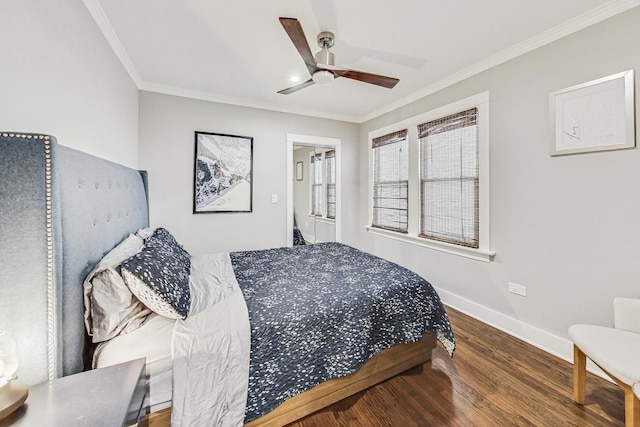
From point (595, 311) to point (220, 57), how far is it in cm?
375

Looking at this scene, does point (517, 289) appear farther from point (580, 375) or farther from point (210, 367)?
point (210, 367)

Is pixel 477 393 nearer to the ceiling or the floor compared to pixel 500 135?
nearer to the floor

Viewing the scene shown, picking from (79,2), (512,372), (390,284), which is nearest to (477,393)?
(512,372)

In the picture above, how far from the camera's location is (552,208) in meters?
2.23

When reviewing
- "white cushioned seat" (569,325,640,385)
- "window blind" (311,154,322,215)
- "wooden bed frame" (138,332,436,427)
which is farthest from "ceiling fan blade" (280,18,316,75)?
"window blind" (311,154,322,215)

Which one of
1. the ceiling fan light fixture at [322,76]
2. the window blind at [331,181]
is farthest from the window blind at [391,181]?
the ceiling fan light fixture at [322,76]

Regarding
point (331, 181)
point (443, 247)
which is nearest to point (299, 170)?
point (331, 181)

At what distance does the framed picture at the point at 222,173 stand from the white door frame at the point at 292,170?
1.81 feet

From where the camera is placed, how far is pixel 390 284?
1.92 metres

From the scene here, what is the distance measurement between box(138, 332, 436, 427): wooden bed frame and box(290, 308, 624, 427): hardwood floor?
0.06 m

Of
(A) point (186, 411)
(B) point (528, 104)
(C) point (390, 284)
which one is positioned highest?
(B) point (528, 104)

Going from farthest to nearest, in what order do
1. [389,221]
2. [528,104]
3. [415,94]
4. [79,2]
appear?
[389,221] → [415,94] → [528,104] → [79,2]

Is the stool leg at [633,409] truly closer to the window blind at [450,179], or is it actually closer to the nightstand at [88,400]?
the window blind at [450,179]

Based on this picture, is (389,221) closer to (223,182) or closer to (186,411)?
(223,182)
